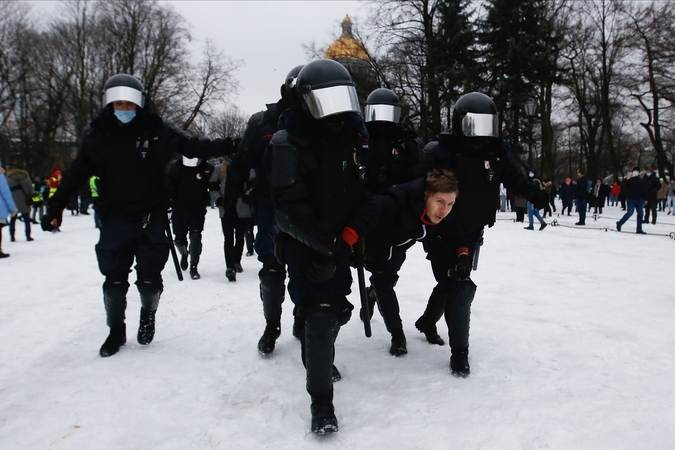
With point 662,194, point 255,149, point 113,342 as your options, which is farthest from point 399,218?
point 662,194

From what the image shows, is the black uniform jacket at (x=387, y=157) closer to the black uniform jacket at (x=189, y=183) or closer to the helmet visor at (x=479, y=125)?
the helmet visor at (x=479, y=125)

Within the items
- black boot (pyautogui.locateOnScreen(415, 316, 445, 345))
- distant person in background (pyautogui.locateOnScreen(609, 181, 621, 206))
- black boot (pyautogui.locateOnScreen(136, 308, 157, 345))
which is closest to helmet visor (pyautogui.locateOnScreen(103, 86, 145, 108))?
black boot (pyautogui.locateOnScreen(136, 308, 157, 345))

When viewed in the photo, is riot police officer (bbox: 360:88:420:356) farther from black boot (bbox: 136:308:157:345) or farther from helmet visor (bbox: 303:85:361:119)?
black boot (bbox: 136:308:157:345)

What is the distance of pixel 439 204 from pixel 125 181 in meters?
2.37

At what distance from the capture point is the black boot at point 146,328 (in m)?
4.11

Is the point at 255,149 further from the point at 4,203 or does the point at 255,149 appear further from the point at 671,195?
the point at 671,195

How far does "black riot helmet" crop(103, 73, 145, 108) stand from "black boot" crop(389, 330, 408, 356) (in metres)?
2.72

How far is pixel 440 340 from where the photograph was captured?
4172mm

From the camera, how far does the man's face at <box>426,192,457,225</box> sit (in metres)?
3.21

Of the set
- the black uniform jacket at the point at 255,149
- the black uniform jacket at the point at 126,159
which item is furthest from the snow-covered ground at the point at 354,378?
the black uniform jacket at the point at 255,149

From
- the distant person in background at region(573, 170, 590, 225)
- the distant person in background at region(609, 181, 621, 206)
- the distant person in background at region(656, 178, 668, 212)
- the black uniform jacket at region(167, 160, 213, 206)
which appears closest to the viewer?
the black uniform jacket at region(167, 160, 213, 206)

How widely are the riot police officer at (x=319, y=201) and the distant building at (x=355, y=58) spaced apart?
22756mm

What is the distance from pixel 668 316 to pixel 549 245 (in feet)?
19.2

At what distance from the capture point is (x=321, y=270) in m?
2.65
